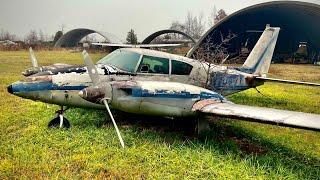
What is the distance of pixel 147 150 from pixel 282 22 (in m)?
39.8

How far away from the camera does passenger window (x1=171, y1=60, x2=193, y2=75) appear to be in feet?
35.9

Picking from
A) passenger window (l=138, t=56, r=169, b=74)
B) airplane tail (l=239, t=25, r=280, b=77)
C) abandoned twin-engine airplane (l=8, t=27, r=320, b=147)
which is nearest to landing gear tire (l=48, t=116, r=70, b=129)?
abandoned twin-engine airplane (l=8, t=27, r=320, b=147)

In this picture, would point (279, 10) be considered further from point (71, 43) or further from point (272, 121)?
point (71, 43)

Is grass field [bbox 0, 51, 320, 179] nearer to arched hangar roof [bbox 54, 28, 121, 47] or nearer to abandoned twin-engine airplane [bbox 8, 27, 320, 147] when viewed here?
abandoned twin-engine airplane [bbox 8, 27, 320, 147]

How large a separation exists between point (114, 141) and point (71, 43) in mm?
69955

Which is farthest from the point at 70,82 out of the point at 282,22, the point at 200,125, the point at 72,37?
the point at 72,37

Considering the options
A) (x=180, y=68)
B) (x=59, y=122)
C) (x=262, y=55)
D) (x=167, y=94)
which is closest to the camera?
(x=167, y=94)

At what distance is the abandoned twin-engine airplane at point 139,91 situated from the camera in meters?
8.40

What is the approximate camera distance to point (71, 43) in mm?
75438

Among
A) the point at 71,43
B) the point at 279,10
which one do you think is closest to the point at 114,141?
Result: the point at 279,10

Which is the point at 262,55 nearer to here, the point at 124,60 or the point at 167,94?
the point at 124,60

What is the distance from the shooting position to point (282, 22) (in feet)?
143

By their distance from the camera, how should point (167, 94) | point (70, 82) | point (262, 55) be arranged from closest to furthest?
point (167, 94) → point (70, 82) → point (262, 55)

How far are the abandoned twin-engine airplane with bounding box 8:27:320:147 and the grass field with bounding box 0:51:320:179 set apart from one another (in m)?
0.68
